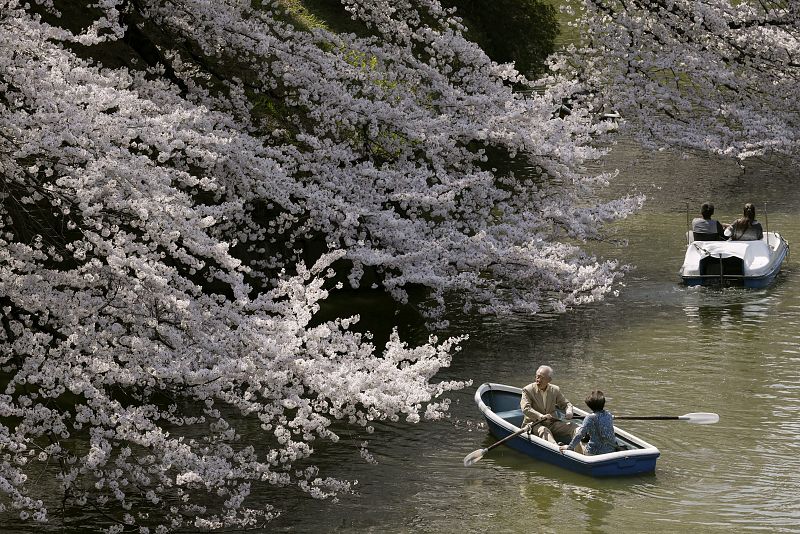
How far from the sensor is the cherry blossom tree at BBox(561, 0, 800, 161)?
21.4 m

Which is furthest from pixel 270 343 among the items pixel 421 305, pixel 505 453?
pixel 421 305

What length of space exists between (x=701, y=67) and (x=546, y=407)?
9910mm

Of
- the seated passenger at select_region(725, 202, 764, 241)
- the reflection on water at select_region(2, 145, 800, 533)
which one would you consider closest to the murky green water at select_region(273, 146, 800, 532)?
the reflection on water at select_region(2, 145, 800, 533)

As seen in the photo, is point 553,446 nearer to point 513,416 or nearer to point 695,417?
point 513,416

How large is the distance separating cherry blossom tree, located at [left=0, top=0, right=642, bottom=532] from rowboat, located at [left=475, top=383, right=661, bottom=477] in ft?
2.80

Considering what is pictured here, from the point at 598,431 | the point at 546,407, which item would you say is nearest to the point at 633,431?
the point at 546,407

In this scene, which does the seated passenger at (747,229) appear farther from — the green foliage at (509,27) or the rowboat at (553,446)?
the green foliage at (509,27)

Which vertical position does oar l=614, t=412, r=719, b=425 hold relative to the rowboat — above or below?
above

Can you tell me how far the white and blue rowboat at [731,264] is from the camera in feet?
67.5

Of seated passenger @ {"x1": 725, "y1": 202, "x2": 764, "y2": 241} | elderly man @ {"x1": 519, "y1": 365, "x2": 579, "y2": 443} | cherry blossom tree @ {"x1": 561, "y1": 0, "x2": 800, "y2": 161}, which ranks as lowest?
elderly man @ {"x1": 519, "y1": 365, "x2": 579, "y2": 443}

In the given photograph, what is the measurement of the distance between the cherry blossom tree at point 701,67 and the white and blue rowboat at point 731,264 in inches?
103

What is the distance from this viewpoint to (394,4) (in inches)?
766

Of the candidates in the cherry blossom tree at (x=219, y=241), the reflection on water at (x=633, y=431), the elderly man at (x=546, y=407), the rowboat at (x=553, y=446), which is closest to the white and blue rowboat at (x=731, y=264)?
the reflection on water at (x=633, y=431)

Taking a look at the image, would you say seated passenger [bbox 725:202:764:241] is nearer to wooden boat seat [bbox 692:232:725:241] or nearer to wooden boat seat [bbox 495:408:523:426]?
wooden boat seat [bbox 692:232:725:241]
